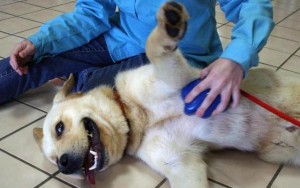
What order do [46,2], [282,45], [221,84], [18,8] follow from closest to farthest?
1. [221,84]
2. [282,45]
3. [18,8]
4. [46,2]

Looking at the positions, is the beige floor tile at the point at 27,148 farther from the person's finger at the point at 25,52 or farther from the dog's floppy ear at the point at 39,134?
the person's finger at the point at 25,52

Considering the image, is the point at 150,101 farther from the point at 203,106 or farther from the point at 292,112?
the point at 292,112

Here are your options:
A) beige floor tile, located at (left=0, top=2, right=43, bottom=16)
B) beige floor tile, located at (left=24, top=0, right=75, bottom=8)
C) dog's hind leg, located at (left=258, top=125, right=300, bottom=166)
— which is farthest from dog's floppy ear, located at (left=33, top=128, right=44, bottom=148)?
beige floor tile, located at (left=24, top=0, right=75, bottom=8)

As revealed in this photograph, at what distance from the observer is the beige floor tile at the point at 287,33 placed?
2328 mm

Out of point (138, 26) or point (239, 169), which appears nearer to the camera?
point (239, 169)

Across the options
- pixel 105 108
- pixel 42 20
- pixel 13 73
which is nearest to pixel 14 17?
pixel 42 20

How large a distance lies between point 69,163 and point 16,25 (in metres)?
1.56

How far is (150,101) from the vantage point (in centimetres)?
117

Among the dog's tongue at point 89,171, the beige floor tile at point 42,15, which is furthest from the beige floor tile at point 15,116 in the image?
the beige floor tile at point 42,15

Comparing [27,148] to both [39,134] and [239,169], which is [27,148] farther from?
[239,169]

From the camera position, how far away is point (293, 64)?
1.92 metres

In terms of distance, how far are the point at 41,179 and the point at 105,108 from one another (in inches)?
11.4

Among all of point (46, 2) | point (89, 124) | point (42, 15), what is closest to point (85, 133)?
point (89, 124)

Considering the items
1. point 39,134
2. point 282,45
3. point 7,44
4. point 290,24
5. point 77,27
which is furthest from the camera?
point 290,24
